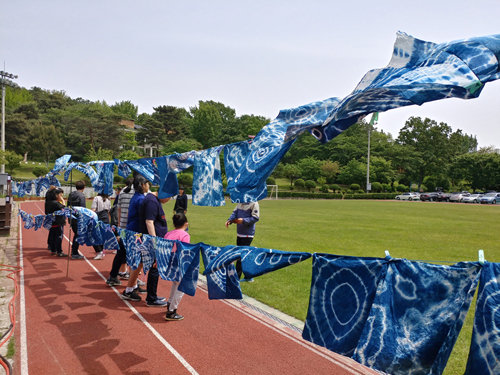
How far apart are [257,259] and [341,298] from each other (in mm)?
822

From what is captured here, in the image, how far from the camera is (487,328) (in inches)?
81.1

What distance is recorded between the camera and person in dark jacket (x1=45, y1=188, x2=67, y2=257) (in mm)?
9531

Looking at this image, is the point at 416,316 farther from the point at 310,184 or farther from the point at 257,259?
the point at 310,184

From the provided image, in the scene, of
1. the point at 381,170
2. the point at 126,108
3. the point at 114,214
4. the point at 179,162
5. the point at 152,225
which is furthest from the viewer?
the point at 126,108

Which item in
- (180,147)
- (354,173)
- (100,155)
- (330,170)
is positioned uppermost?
(180,147)

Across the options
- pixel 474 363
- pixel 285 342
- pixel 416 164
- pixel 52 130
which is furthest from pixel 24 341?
pixel 416 164

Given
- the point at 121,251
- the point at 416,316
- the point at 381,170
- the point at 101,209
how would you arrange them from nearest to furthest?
the point at 416,316 < the point at 121,251 < the point at 101,209 < the point at 381,170

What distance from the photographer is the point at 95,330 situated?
16.4 ft

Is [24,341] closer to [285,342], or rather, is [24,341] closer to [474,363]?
[285,342]

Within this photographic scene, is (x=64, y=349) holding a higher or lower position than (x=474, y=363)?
lower

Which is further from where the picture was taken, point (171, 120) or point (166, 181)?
point (171, 120)

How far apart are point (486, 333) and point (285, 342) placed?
3059mm

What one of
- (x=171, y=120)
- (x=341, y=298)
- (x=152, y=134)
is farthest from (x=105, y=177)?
(x=171, y=120)

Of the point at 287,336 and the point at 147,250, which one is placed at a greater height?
the point at 147,250
